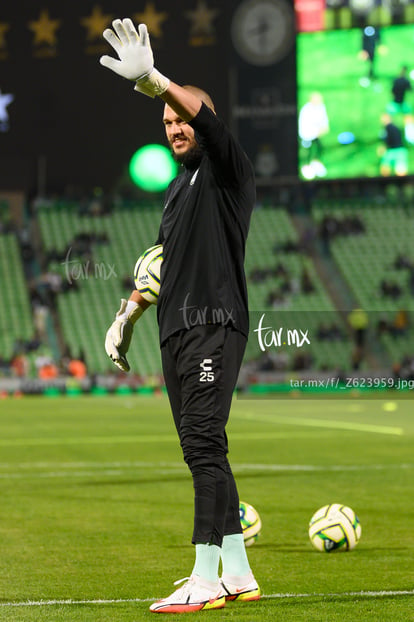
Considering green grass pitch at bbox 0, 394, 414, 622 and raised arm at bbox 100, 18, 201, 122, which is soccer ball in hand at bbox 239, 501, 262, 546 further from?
raised arm at bbox 100, 18, 201, 122

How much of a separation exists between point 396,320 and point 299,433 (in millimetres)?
20612

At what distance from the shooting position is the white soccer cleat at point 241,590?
518 centimetres

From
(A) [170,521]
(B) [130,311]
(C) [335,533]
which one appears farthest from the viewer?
(A) [170,521]

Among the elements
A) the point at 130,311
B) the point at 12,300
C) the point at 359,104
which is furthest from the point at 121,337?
the point at 12,300

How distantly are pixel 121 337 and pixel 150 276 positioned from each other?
331 mm

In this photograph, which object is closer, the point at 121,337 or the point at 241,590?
the point at 241,590

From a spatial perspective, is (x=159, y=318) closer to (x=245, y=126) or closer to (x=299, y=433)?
(x=299, y=433)

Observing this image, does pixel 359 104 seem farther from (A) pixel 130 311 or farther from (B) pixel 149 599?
(B) pixel 149 599

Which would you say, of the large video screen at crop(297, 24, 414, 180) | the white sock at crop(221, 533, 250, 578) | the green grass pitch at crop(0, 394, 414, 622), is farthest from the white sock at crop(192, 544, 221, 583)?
the large video screen at crop(297, 24, 414, 180)

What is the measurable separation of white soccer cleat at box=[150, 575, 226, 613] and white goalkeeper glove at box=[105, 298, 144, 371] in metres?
1.13

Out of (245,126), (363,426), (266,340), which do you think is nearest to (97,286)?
(245,126)

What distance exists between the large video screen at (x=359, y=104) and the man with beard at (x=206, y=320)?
2327 centimetres

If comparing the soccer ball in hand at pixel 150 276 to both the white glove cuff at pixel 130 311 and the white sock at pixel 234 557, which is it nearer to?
the white glove cuff at pixel 130 311

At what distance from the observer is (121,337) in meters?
5.46
